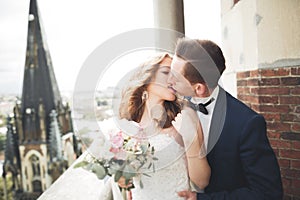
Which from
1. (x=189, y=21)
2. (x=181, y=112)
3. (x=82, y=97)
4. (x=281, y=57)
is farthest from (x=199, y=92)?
(x=189, y=21)

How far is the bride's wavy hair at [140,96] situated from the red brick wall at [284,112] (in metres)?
0.96

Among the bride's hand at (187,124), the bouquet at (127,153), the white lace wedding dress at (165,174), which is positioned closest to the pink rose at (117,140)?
the bouquet at (127,153)

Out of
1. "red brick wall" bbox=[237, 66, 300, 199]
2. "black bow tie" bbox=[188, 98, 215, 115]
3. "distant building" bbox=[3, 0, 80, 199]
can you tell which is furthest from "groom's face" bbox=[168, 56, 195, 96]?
"distant building" bbox=[3, 0, 80, 199]

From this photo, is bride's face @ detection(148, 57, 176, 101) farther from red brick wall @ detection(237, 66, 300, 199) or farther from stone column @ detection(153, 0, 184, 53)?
red brick wall @ detection(237, 66, 300, 199)

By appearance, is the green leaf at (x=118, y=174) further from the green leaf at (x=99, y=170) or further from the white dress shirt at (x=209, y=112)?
the white dress shirt at (x=209, y=112)

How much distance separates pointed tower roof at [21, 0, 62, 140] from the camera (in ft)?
11.2

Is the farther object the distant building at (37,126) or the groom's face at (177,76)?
the distant building at (37,126)

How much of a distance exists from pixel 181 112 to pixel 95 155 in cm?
37

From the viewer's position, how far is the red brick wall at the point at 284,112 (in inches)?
73.3

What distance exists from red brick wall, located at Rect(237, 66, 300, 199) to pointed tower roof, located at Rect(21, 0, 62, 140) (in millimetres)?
2352

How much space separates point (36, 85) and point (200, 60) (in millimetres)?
2749

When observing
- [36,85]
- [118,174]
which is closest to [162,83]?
[118,174]

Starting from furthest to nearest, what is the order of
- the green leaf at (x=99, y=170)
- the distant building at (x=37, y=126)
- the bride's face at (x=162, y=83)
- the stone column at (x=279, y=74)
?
1. the distant building at (x=37, y=126)
2. the stone column at (x=279, y=74)
3. the green leaf at (x=99, y=170)
4. the bride's face at (x=162, y=83)

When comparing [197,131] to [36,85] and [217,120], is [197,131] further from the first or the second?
[36,85]
